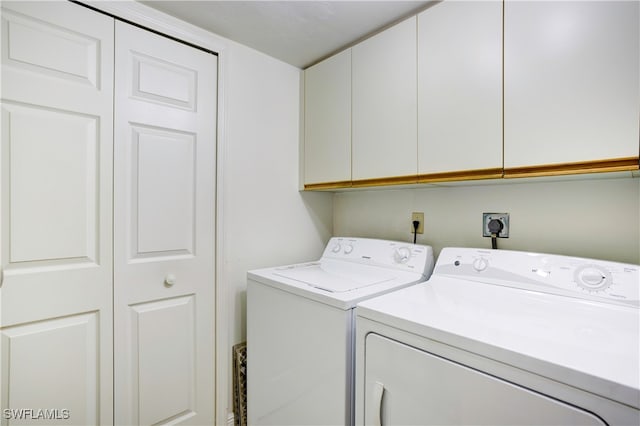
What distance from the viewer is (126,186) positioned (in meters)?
1.40

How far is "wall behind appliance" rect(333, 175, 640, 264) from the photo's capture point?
1175 millimetres

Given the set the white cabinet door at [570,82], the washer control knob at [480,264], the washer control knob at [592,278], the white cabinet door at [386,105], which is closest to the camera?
the white cabinet door at [570,82]

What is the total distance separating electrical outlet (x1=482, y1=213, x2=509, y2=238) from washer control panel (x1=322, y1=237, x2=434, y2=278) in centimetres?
27

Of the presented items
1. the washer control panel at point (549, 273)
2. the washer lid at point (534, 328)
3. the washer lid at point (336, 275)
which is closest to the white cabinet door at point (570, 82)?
the washer control panel at point (549, 273)

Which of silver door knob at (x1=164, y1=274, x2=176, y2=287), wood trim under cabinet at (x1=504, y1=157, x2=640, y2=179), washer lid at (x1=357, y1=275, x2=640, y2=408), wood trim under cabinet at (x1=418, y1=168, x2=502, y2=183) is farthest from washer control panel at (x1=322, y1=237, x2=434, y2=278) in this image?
silver door knob at (x1=164, y1=274, x2=176, y2=287)

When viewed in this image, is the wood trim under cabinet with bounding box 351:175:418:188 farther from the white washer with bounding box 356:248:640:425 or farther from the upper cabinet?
the white washer with bounding box 356:248:640:425

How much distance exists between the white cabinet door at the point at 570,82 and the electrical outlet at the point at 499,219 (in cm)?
38

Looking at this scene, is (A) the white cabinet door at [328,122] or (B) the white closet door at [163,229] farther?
(A) the white cabinet door at [328,122]

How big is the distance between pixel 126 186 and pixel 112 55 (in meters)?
0.57

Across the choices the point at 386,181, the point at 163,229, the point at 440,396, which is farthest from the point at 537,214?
the point at 163,229

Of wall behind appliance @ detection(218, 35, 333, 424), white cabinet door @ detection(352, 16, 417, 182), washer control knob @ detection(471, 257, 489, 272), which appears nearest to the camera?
washer control knob @ detection(471, 257, 489, 272)

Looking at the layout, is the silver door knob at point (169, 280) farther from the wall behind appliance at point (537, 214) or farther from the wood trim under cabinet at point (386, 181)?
the wall behind appliance at point (537, 214)

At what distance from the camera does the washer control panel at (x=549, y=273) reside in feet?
3.31

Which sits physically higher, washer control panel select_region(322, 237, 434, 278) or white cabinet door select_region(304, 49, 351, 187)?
white cabinet door select_region(304, 49, 351, 187)
